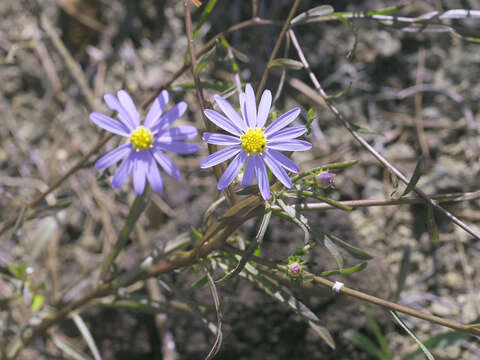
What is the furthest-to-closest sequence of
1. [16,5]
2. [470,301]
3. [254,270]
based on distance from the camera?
[16,5], [470,301], [254,270]

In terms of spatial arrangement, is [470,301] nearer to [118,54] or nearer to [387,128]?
[387,128]

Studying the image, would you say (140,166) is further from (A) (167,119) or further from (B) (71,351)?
(B) (71,351)

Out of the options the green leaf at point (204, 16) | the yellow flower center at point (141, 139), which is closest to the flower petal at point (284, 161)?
the yellow flower center at point (141, 139)

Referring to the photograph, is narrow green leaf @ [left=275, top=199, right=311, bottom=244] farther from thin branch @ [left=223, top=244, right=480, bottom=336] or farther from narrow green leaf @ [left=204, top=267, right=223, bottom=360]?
narrow green leaf @ [left=204, top=267, right=223, bottom=360]

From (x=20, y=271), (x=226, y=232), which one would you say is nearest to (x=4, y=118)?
(x=20, y=271)

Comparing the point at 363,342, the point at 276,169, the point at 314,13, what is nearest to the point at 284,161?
the point at 276,169

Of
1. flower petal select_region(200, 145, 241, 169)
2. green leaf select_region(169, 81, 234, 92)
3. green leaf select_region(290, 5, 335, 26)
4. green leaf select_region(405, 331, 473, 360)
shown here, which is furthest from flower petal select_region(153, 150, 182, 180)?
green leaf select_region(405, 331, 473, 360)
